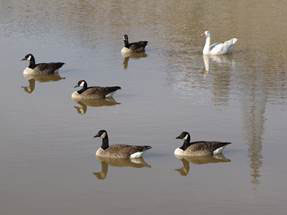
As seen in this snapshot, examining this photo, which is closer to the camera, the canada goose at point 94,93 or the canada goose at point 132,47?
the canada goose at point 94,93

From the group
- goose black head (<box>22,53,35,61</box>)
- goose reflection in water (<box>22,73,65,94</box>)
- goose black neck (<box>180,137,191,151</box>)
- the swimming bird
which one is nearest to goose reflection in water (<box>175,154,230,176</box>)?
goose black neck (<box>180,137,191,151</box>)

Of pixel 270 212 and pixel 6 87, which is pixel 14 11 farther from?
pixel 270 212

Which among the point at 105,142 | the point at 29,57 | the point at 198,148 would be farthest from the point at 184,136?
the point at 29,57

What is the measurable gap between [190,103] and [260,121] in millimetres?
2229

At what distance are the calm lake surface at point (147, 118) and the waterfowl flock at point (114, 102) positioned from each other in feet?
0.66

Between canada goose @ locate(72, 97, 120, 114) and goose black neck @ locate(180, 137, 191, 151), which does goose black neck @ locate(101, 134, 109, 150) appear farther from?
canada goose @ locate(72, 97, 120, 114)

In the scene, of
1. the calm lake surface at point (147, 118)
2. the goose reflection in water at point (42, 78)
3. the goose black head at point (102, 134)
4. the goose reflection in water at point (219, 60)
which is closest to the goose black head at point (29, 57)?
the goose reflection in water at point (42, 78)

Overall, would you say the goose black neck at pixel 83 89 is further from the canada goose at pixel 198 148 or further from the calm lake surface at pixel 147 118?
the canada goose at pixel 198 148

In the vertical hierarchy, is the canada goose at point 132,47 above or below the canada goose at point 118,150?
above

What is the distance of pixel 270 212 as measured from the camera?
1277cm

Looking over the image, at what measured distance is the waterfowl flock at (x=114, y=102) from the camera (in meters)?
15.3

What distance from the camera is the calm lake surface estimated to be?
1342 cm

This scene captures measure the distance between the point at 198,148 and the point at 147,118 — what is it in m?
2.95

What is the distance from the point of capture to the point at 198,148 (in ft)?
50.8
